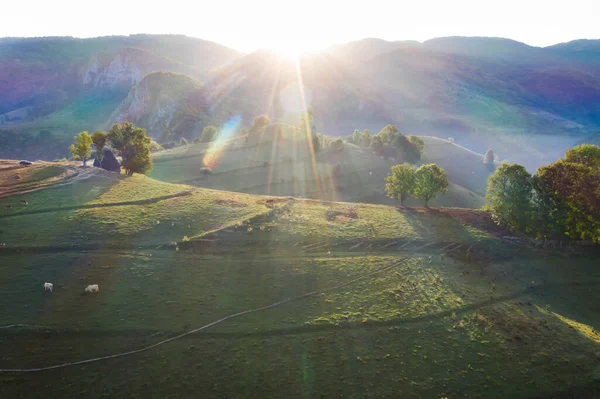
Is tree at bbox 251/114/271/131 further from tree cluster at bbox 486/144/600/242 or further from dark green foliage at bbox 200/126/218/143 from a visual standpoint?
tree cluster at bbox 486/144/600/242

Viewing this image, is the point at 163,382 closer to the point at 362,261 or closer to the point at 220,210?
the point at 362,261

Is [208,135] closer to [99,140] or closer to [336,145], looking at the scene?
[336,145]

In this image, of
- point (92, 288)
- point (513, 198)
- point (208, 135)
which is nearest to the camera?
point (92, 288)

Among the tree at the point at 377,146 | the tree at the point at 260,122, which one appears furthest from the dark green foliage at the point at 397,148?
the tree at the point at 260,122

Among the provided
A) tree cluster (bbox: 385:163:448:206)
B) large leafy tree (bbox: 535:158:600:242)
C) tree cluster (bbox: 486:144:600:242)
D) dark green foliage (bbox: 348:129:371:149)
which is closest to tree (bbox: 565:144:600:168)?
tree cluster (bbox: 486:144:600:242)

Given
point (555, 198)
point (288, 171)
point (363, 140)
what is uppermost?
point (363, 140)

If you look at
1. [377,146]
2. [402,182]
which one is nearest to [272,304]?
[402,182]

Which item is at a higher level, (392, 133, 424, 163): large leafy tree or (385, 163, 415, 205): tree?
(392, 133, 424, 163): large leafy tree
